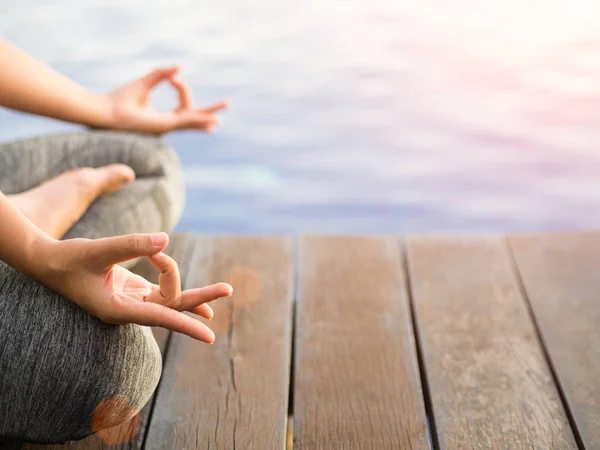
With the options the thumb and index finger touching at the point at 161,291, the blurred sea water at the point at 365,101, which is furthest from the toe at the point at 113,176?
the blurred sea water at the point at 365,101

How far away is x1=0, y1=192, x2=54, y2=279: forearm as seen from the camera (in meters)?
1.04

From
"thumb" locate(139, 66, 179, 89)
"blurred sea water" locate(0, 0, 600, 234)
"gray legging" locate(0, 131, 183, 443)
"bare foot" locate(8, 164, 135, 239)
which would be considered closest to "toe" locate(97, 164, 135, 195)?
"bare foot" locate(8, 164, 135, 239)

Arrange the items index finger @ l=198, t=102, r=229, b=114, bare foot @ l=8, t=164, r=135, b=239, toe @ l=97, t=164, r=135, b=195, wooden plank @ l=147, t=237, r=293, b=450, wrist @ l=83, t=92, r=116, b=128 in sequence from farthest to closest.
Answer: index finger @ l=198, t=102, r=229, b=114, wrist @ l=83, t=92, r=116, b=128, toe @ l=97, t=164, r=135, b=195, bare foot @ l=8, t=164, r=135, b=239, wooden plank @ l=147, t=237, r=293, b=450

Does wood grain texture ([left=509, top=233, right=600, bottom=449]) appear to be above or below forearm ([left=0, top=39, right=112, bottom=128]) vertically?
below

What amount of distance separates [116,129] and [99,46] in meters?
2.56

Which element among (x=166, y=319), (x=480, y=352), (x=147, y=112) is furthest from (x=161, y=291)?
(x=147, y=112)

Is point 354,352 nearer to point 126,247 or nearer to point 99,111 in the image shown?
point 126,247

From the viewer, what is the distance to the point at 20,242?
103 centimetres

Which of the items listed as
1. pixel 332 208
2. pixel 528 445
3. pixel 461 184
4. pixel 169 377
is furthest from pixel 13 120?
pixel 528 445

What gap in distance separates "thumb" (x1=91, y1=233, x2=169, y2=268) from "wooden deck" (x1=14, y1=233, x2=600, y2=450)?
35cm

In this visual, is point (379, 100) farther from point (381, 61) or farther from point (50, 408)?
point (50, 408)

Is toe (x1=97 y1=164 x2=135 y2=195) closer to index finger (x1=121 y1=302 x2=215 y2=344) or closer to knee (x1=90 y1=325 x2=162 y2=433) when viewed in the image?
knee (x1=90 y1=325 x2=162 y2=433)

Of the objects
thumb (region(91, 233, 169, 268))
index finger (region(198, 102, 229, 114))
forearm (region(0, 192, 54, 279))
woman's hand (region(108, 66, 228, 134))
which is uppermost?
thumb (region(91, 233, 169, 268))

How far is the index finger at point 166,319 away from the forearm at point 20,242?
135 millimetres
